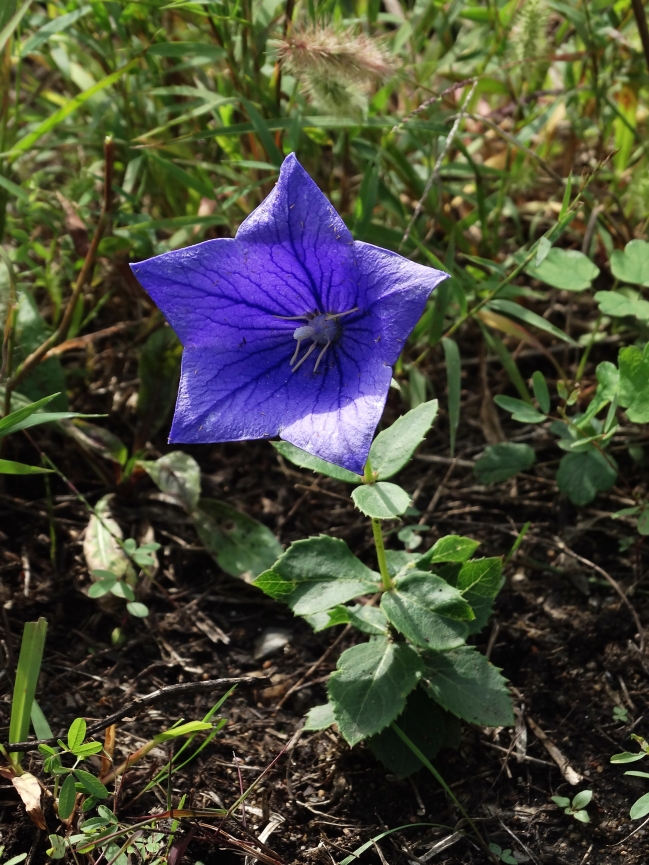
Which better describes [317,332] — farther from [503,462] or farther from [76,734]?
[76,734]

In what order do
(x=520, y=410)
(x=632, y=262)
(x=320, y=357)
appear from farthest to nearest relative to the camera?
(x=632, y=262) < (x=520, y=410) < (x=320, y=357)

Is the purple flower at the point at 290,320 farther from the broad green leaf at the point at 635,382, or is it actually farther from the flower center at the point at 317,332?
the broad green leaf at the point at 635,382

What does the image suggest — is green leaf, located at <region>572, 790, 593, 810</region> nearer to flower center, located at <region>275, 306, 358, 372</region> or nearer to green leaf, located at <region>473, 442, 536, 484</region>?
green leaf, located at <region>473, 442, 536, 484</region>

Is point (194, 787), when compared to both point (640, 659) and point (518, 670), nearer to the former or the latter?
point (518, 670)

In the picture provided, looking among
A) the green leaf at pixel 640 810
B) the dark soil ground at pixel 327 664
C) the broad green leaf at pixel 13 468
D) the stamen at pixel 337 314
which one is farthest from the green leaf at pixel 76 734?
the green leaf at pixel 640 810

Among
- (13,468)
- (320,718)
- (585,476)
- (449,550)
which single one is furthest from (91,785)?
(585,476)

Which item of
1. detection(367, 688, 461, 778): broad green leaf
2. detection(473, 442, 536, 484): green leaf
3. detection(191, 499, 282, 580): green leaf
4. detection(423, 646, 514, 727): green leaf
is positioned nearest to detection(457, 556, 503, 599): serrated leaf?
detection(423, 646, 514, 727): green leaf
